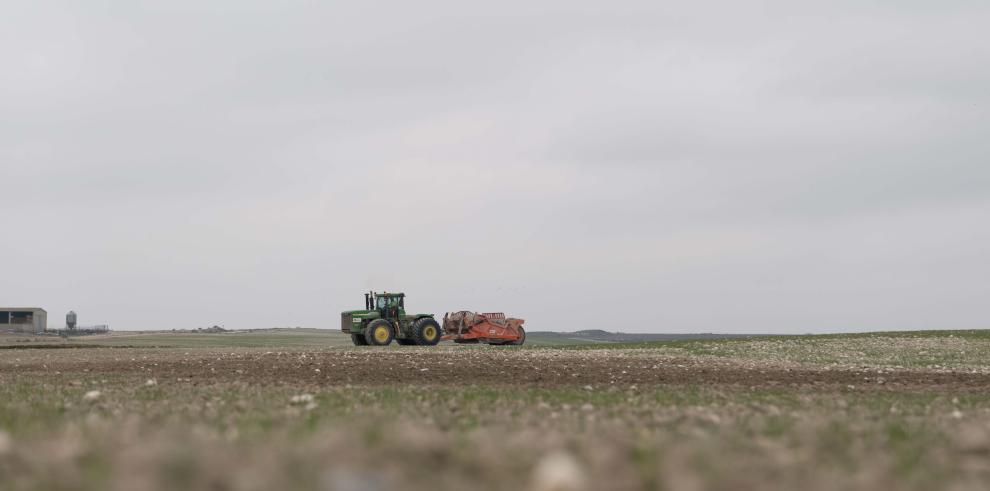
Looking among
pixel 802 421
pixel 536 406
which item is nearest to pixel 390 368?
pixel 536 406

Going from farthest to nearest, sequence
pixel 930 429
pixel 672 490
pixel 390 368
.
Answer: pixel 390 368, pixel 930 429, pixel 672 490

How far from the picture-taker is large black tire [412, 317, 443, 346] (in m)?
52.4

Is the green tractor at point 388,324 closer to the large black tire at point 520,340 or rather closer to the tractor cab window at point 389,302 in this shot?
the tractor cab window at point 389,302

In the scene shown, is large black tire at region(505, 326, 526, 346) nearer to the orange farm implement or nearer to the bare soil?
the orange farm implement

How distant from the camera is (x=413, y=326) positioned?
53.0 m

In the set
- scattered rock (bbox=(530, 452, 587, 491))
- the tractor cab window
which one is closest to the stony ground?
scattered rock (bbox=(530, 452, 587, 491))

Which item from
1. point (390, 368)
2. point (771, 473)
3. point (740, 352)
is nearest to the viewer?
point (771, 473)

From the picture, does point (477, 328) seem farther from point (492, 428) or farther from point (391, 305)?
point (492, 428)

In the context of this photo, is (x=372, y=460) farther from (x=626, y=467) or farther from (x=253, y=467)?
(x=626, y=467)

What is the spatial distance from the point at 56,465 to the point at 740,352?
35.7 metres

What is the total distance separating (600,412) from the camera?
1105 centimetres

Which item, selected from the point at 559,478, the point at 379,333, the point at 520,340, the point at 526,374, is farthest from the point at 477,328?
the point at 559,478

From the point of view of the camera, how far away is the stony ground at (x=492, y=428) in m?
4.70

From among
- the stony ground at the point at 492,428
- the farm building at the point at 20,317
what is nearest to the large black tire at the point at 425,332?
the stony ground at the point at 492,428
